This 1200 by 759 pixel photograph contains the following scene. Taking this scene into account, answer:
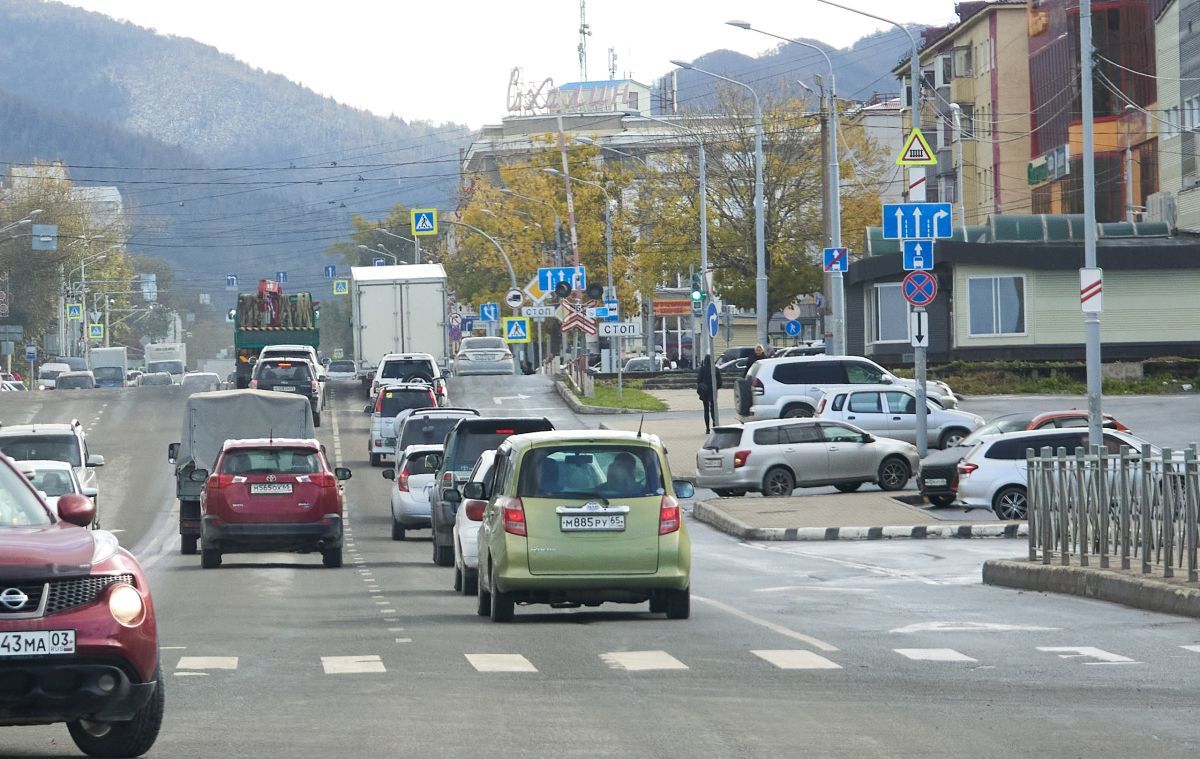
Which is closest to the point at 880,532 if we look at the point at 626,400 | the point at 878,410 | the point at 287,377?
the point at 878,410

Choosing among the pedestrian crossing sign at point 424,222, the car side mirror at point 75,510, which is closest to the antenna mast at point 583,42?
the pedestrian crossing sign at point 424,222

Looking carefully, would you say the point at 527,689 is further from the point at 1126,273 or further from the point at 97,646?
the point at 1126,273

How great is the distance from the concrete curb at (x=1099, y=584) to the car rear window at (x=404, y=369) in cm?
3471

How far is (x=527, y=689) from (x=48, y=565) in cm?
366

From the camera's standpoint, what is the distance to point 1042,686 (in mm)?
10797

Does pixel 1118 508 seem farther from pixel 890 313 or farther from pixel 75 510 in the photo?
pixel 890 313

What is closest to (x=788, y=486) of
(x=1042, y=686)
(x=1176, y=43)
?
(x=1042, y=686)

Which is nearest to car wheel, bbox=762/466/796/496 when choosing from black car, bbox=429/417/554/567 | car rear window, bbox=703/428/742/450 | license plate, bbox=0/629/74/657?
car rear window, bbox=703/428/742/450

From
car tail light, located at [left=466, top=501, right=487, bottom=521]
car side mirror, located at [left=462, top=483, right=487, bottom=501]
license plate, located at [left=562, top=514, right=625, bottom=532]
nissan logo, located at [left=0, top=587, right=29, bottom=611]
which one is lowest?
car tail light, located at [left=466, top=501, right=487, bottom=521]

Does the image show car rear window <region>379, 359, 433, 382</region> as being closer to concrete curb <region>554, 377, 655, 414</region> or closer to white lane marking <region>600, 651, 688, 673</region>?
concrete curb <region>554, 377, 655, 414</region>

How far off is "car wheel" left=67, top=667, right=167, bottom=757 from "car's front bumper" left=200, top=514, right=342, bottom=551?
51.3 ft

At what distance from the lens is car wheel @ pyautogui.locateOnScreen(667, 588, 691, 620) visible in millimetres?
15469

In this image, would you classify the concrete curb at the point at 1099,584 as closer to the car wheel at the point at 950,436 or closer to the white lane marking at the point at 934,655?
the white lane marking at the point at 934,655

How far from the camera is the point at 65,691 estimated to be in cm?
783
